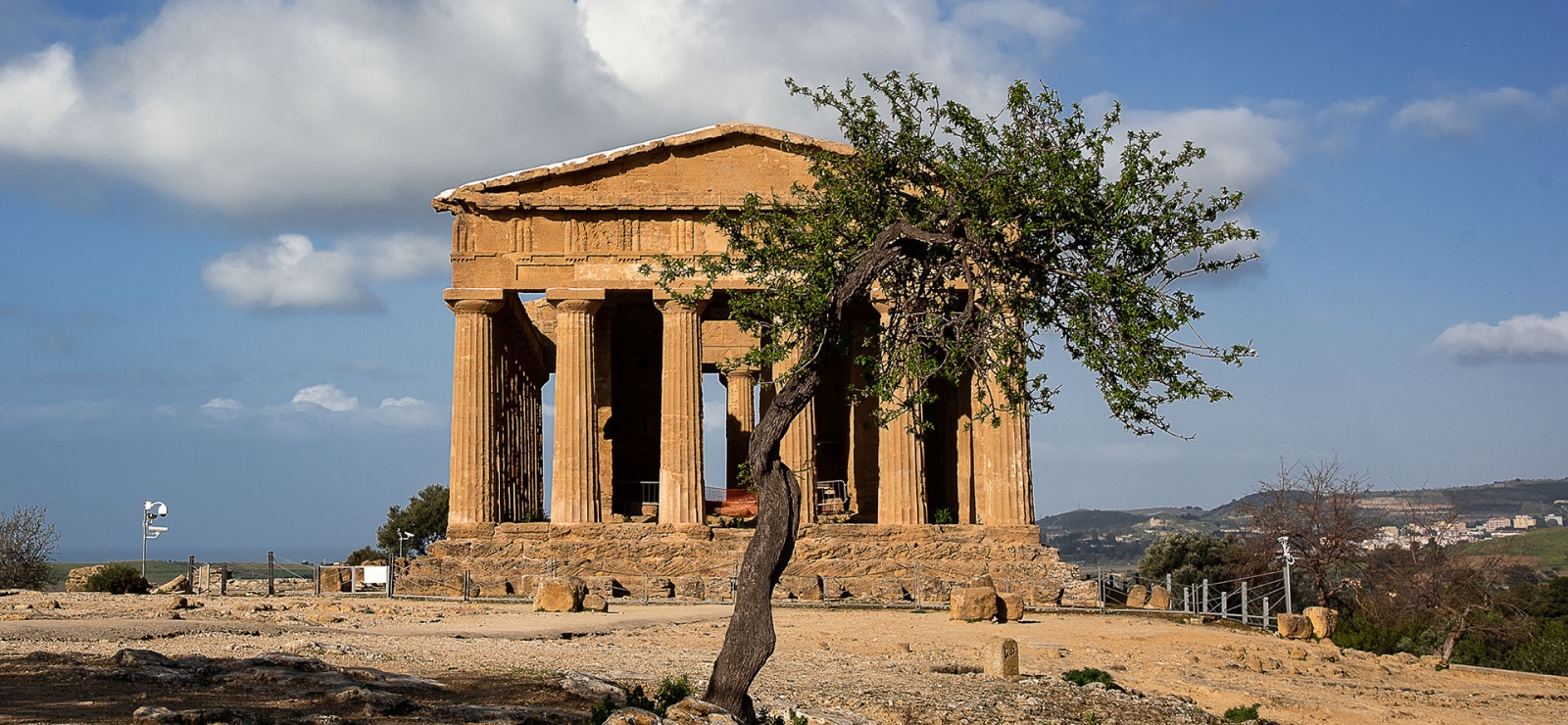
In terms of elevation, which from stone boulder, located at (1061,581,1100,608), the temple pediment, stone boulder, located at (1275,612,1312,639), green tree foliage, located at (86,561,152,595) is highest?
the temple pediment

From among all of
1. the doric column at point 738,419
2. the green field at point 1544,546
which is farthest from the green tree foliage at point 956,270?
the green field at point 1544,546

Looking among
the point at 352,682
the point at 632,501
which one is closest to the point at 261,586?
A: the point at 632,501

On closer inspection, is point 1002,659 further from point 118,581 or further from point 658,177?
point 118,581

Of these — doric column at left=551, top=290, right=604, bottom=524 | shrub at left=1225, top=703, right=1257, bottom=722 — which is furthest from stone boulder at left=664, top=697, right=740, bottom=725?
doric column at left=551, top=290, right=604, bottom=524

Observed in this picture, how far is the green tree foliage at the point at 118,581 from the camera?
34.2 m

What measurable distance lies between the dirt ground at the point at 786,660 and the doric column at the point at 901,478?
6.66 metres

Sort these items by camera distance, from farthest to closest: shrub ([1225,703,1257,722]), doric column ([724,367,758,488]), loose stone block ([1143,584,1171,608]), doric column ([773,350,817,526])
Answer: doric column ([724,367,758,488]), doric column ([773,350,817,526]), loose stone block ([1143,584,1171,608]), shrub ([1225,703,1257,722])

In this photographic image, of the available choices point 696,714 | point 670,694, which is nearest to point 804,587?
point 670,694

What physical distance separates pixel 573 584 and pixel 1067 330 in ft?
54.1

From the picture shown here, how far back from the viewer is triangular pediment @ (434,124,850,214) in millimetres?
36562

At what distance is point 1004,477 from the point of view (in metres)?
37.1

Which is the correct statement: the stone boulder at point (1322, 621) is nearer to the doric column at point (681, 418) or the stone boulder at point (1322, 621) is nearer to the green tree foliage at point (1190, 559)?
the doric column at point (681, 418)

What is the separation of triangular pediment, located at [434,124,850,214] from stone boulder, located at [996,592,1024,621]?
1198 centimetres

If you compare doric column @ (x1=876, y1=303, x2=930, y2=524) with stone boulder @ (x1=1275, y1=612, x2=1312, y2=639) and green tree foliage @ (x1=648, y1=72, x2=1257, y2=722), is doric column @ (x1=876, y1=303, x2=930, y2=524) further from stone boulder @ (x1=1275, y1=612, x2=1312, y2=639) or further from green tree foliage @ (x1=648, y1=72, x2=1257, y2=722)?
green tree foliage @ (x1=648, y1=72, x2=1257, y2=722)
